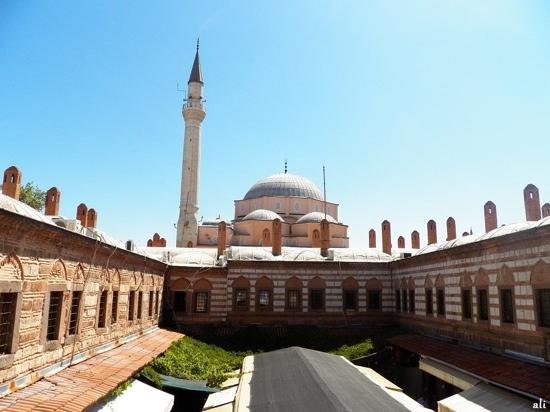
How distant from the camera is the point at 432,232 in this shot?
21.0 m

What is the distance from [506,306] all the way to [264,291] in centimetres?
1078

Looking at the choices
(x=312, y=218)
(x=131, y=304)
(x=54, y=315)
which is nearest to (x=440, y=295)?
(x=131, y=304)

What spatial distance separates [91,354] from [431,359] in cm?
910

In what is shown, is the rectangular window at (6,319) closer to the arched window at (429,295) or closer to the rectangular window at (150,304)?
the rectangular window at (150,304)

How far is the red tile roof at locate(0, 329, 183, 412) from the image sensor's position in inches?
263

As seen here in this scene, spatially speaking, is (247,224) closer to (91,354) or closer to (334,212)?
(334,212)

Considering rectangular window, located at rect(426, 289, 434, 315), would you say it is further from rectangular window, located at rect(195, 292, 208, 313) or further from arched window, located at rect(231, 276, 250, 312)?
rectangular window, located at rect(195, 292, 208, 313)

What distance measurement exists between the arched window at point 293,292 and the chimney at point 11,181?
11.6 m

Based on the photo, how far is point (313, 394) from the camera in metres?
7.41

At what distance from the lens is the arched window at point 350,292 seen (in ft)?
67.4

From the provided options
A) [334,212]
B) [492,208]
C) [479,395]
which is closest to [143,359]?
[479,395]

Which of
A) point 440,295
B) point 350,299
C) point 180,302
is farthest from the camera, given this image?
point 350,299

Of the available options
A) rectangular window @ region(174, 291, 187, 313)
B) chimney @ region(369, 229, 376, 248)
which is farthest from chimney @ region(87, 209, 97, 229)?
chimney @ region(369, 229, 376, 248)

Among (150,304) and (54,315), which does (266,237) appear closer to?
(150,304)
